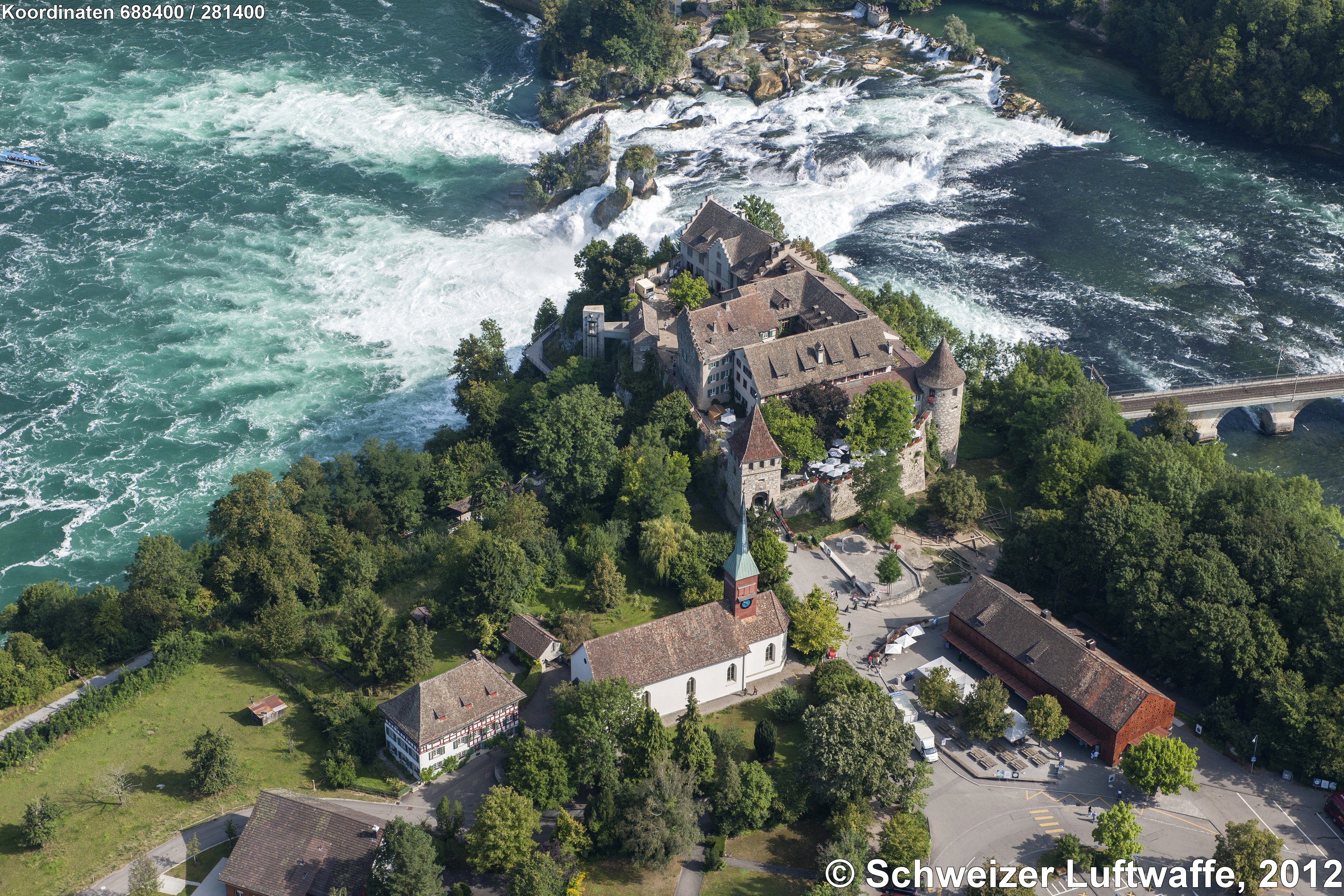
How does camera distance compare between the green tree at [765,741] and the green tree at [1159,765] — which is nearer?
the green tree at [1159,765]

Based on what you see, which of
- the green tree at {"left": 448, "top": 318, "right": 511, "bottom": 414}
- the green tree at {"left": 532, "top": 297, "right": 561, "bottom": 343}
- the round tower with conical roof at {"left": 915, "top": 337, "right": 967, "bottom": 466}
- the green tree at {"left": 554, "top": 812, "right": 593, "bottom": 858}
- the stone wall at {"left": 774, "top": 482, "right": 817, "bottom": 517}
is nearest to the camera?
the green tree at {"left": 554, "top": 812, "right": 593, "bottom": 858}

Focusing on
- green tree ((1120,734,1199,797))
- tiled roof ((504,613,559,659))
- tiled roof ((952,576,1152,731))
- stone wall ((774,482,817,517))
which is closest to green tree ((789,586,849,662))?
tiled roof ((952,576,1152,731))

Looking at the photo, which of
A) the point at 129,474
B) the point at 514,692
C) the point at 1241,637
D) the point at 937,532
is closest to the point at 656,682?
the point at 514,692

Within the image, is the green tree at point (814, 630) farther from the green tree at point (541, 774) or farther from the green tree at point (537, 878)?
the green tree at point (537, 878)

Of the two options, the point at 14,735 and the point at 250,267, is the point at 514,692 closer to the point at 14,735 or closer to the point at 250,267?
the point at 14,735

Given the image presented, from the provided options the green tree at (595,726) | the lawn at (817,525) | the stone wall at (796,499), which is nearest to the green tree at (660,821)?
the green tree at (595,726)

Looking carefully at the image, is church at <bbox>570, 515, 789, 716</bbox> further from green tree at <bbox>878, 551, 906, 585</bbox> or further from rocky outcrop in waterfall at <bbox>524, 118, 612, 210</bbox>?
rocky outcrop in waterfall at <bbox>524, 118, 612, 210</bbox>
